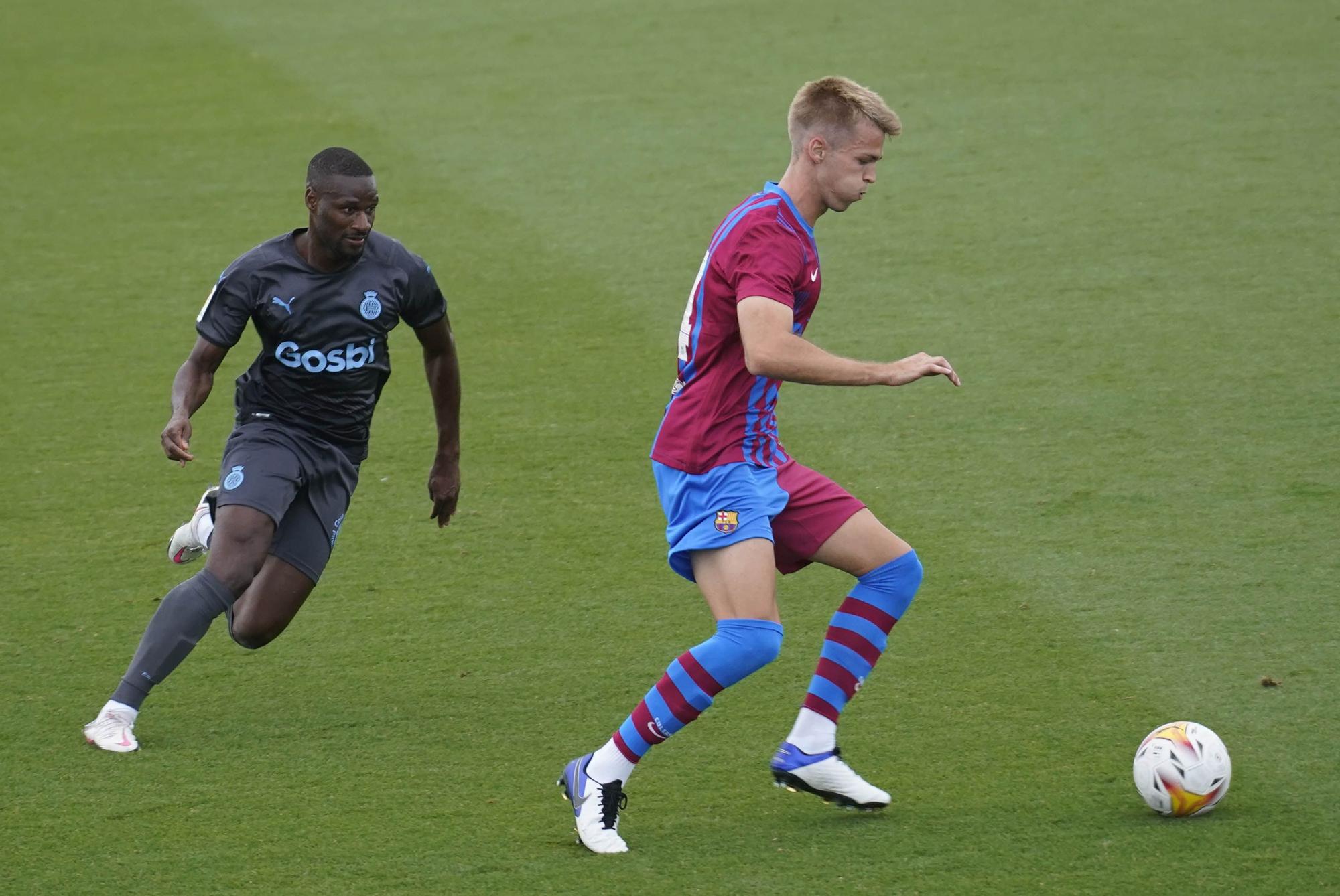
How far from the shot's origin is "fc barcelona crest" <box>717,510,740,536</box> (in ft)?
14.1

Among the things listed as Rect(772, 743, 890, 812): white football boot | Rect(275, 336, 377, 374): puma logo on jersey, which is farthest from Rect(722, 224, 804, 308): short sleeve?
Rect(275, 336, 377, 374): puma logo on jersey

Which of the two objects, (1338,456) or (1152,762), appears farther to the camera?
(1338,456)

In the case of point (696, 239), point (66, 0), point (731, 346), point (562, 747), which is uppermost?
point (66, 0)

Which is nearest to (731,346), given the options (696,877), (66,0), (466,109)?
(696,877)

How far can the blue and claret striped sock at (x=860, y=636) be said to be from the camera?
4512 mm

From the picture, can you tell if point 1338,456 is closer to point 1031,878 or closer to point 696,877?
point 1031,878

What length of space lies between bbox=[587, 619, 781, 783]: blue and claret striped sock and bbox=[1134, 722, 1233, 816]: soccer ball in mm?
1020

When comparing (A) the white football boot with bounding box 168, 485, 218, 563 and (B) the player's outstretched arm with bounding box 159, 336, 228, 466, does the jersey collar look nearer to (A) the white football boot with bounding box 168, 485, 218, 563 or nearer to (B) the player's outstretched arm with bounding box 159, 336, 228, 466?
(B) the player's outstretched arm with bounding box 159, 336, 228, 466

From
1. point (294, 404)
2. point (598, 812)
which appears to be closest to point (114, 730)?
point (294, 404)

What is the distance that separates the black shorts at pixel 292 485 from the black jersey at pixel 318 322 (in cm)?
7

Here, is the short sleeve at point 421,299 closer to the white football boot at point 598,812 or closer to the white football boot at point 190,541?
the white football boot at point 190,541

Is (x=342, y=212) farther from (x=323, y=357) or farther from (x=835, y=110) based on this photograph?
(x=835, y=110)

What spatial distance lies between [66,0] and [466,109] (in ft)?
24.9

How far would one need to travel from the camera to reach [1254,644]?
539cm
